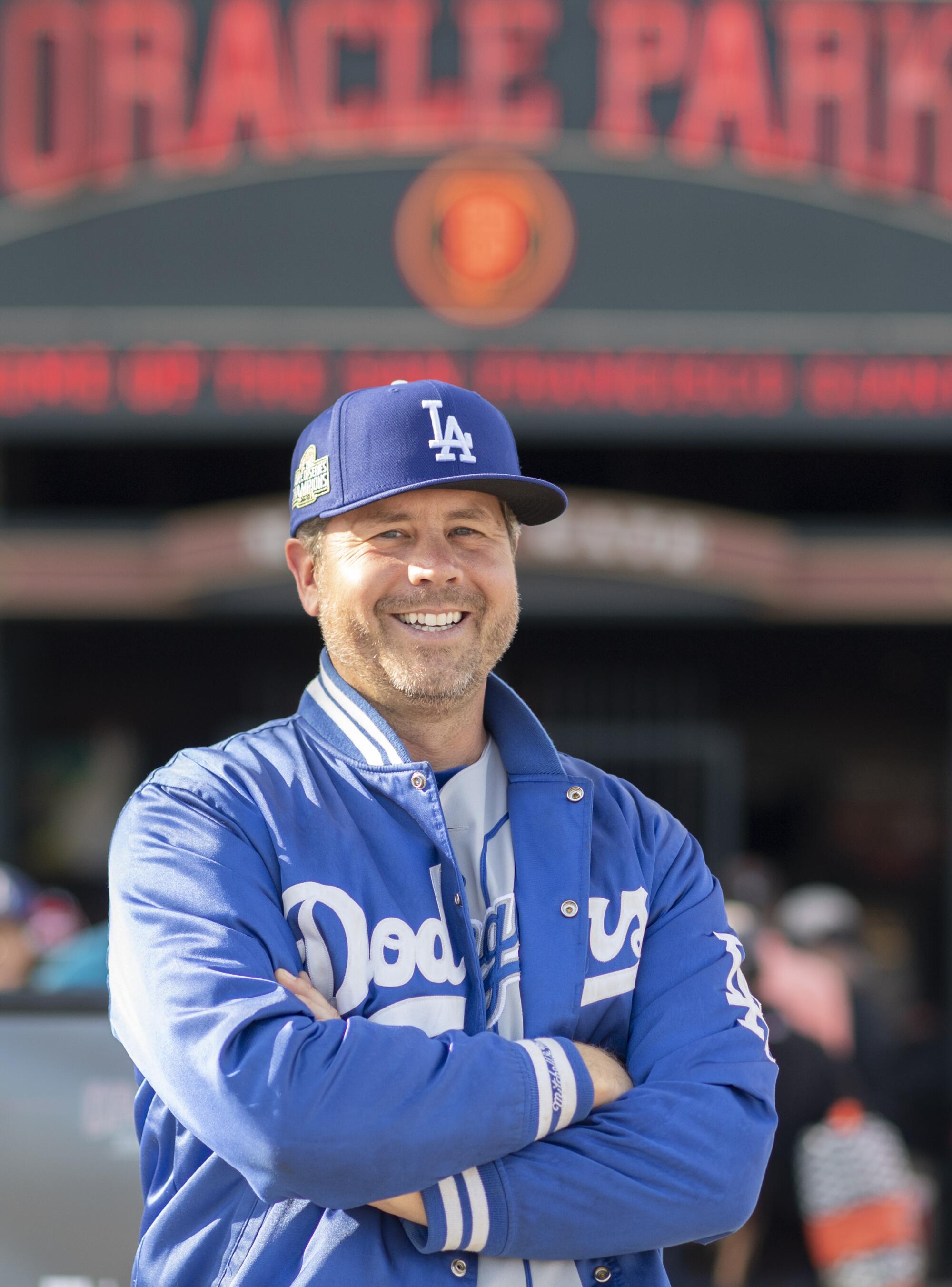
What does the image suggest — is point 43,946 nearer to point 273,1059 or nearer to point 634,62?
point 273,1059

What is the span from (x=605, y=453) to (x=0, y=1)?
5.10 meters

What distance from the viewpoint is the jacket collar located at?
210 cm

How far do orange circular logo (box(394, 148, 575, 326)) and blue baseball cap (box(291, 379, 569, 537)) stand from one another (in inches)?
300

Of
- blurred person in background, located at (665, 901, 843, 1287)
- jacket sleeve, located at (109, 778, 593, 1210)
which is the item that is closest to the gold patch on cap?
jacket sleeve, located at (109, 778, 593, 1210)

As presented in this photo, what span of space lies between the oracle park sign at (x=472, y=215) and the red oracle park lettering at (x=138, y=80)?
0.02 meters

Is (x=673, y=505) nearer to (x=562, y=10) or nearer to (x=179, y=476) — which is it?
(x=562, y=10)

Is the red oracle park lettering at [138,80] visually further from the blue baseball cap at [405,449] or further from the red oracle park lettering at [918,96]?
the blue baseball cap at [405,449]

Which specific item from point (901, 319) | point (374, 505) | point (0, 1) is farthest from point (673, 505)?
point (374, 505)

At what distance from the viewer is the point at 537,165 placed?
9.62 m

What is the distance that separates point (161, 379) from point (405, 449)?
7864 mm

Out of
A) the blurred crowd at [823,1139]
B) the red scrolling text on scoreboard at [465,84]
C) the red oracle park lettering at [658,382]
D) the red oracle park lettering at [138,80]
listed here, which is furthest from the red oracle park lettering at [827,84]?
the blurred crowd at [823,1139]

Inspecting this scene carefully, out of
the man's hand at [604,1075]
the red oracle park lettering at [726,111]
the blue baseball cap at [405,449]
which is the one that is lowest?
the man's hand at [604,1075]

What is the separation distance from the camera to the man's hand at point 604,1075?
1926 millimetres

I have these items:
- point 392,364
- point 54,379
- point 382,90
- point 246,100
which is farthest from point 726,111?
point 54,379
